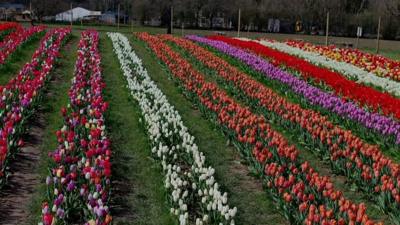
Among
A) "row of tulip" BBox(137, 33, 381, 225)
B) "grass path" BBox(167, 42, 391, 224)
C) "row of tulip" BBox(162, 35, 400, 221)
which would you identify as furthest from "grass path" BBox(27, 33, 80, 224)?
"row of tulip" BBox(162, 35, 400, 221)

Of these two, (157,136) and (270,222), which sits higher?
(157,136)

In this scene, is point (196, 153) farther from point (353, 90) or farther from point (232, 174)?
point (353, 90)

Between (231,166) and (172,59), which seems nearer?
(231,166)

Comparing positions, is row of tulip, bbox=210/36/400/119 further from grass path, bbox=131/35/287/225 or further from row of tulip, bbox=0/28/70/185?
row of tulip, bbox=0/28/70/185

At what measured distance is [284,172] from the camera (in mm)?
7402

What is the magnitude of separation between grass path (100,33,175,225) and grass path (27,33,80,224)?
0.93m

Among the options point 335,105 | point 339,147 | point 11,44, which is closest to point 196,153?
point 339,147

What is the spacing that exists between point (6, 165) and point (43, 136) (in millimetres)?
2162

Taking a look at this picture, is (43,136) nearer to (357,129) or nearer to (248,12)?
(357,129)

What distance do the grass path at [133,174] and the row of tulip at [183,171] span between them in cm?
21

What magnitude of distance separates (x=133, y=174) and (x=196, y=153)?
3.23 feet

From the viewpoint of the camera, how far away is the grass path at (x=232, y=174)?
6492 millimetres

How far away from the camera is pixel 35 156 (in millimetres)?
8289

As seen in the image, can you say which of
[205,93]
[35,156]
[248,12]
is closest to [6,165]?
[35,156]
